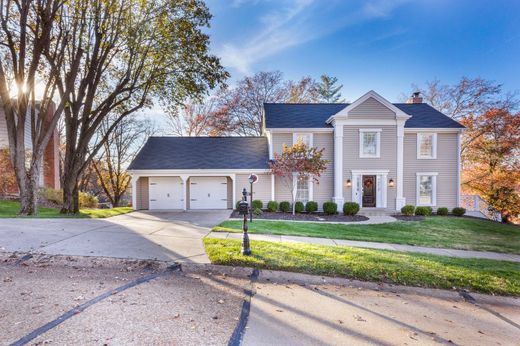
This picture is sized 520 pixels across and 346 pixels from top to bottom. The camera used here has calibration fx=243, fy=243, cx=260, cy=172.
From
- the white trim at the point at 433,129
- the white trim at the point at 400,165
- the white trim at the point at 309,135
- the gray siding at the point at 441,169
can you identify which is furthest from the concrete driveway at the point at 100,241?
the white trim at the point at 433,129

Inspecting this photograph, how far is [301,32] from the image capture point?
39.6ft

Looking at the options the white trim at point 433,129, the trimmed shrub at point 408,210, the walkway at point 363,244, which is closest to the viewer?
the walkway at point 363,244

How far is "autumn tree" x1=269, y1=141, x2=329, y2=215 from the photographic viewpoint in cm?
1321

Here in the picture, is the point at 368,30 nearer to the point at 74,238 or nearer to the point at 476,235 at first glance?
the point at 476,235

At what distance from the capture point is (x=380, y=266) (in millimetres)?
4574

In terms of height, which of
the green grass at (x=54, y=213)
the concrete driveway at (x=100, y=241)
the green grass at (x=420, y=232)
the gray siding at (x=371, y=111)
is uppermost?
the gray siding at (x=371, y=111)

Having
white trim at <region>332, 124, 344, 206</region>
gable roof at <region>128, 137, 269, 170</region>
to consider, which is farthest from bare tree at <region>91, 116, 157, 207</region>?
white trim at <region>332, 124, 344, 206</region>

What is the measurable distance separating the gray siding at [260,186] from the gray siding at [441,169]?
8398mm

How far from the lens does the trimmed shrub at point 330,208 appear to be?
13922mm

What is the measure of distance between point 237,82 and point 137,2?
47.5 feet

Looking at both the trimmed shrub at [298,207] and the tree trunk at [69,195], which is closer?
the tree trunk at [69,195]

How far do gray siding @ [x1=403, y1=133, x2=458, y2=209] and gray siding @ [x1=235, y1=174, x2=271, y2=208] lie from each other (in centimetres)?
840

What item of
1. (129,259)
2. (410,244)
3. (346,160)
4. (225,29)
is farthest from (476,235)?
(225,29)

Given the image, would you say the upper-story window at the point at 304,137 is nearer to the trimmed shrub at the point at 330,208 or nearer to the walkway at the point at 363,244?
the trimmed shrub at the point at 330,208
